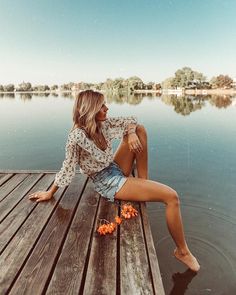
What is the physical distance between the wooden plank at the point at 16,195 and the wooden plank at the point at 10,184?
9cm

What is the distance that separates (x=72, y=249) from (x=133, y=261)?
0.66 metres

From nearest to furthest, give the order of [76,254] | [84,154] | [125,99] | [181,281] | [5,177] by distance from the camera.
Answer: [76,254] < [84,154] < [181,281] < [5,177] < [125,99]

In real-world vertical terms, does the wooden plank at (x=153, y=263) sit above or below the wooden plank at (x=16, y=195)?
below

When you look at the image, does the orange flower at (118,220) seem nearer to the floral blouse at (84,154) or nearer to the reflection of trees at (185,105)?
the floral blouse at (84,154)

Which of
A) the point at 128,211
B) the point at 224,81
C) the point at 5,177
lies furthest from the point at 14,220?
the point at 224,81

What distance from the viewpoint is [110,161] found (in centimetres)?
425

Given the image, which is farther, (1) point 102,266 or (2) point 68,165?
(2) point 68,165

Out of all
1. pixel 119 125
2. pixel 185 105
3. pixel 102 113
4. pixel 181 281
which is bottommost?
pixel 181 281

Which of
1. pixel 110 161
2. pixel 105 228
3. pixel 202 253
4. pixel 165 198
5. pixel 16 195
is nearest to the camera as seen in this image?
pixel 105 228

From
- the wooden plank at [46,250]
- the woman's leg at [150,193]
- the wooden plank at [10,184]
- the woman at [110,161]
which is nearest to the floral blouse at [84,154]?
the woman at [110,161]

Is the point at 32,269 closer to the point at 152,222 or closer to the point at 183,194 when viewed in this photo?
the point at 152,222

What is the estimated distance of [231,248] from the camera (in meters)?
5.41

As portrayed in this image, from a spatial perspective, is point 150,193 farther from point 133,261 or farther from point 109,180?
point 133,261

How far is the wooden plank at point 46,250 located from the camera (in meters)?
2.66
